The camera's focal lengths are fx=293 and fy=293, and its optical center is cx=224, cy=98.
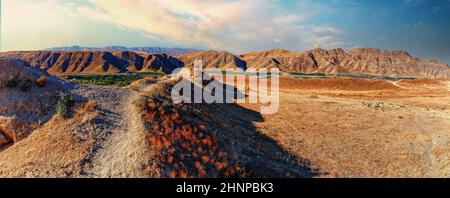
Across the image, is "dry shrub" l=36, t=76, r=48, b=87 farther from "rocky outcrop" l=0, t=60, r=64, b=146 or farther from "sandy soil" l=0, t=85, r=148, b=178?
"sandy soil" l=0, t=85, r=148, b=178

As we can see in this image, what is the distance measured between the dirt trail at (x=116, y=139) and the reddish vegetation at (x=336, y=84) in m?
52.6

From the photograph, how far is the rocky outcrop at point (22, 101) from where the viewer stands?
44.1 ft

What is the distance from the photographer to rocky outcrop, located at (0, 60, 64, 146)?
13453 millimetres

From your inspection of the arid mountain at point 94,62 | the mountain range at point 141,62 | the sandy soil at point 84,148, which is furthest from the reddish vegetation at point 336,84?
the arid mountain at point 94,62

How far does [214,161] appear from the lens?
41.9 feet

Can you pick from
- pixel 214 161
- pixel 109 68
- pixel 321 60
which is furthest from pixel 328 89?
pixel 321 60

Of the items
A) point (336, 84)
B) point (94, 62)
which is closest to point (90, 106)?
point (336, 84)

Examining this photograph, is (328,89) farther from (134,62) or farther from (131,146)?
(134,62)

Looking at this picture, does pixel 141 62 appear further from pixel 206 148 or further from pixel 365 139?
pixel 206 148

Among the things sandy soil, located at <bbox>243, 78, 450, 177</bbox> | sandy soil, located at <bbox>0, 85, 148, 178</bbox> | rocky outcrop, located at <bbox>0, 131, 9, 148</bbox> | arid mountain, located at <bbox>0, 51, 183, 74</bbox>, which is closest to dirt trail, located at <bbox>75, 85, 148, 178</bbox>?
sandy soil, located at <bbox>0, 85, 148, 178</bbox>

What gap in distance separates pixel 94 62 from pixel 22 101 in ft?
514

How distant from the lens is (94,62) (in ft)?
518

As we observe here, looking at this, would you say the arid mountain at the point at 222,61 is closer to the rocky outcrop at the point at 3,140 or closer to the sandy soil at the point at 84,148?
the sandy soil at the point at 84,148
